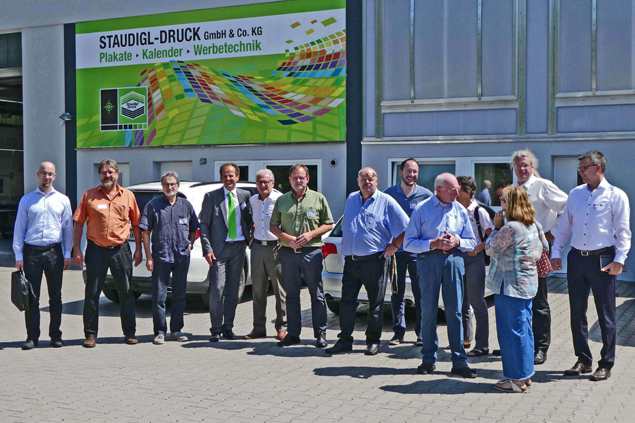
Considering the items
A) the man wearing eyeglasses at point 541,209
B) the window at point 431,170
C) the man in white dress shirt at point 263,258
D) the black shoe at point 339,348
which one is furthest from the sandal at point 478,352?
the window at point 431,170

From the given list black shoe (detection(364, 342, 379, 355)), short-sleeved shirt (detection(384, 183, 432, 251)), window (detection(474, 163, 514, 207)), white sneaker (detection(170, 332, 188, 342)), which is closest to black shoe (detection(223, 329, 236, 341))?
white sneaker (detection(170, 332, 188, 342))

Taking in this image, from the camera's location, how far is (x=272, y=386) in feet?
20.3

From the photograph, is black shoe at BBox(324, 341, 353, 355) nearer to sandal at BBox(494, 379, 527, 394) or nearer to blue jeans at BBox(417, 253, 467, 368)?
blue jeans at BBox(417, 253, 467, 368)

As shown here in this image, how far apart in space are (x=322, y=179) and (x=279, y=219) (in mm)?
7913

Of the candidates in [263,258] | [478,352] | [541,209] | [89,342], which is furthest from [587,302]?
[89,342]

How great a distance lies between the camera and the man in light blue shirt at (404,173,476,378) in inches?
258

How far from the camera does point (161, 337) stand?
8.16 metres

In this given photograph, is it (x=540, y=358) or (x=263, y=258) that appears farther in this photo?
(x=263, y=258)

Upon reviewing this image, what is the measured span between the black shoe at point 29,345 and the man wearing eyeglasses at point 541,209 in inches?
209

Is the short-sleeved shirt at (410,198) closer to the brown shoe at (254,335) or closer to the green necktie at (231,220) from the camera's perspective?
the green necktie at (231,220)

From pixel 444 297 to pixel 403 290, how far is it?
4.49ft

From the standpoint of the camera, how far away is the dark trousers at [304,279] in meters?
7.88

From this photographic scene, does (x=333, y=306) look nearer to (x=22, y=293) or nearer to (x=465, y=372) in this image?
(x=465, y=372)

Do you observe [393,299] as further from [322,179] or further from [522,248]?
[322,179]
